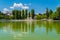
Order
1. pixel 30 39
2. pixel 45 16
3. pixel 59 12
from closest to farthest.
A: 1. pixel 30 39
2. pixel 59 12
3. pixel 45 16

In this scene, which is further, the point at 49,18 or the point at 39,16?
the point at 39,16

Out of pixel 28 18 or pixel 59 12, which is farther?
pixel 28 18

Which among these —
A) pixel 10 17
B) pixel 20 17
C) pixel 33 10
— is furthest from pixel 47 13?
pixel 10 17

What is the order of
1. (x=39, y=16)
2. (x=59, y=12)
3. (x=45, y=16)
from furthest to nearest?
A: (x=39, y=16)
(x=45, y=16)
(x=59, y=12)

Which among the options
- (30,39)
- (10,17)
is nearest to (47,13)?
(10,17)

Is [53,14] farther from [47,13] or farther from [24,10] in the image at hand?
[24,10]

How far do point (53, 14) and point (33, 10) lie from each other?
21.2 feet

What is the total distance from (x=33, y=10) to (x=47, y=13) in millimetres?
3830

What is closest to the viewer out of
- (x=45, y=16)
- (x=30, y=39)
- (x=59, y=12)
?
(x=30, y=39)

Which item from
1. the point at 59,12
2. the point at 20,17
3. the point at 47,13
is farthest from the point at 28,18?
the point at 59,12

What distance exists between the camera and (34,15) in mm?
42688

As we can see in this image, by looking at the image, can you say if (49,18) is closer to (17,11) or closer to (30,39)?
(17,11)

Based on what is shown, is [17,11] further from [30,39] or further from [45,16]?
[30,39]

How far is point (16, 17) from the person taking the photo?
41.3 metres
